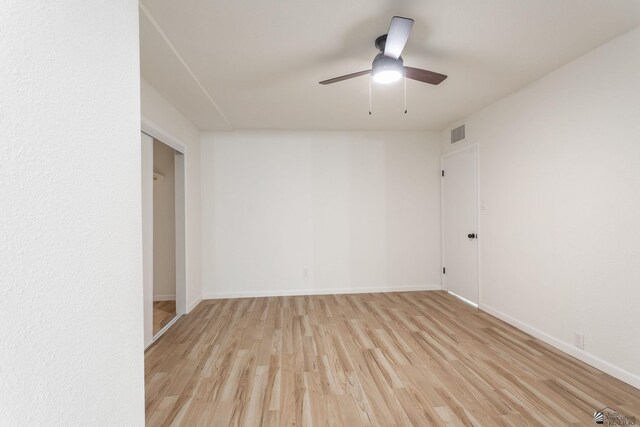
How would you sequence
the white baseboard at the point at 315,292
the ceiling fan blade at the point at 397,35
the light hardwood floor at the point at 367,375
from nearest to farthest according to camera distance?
the ceiling fan blade at the point at 397,35 < the light hardwood floor at the point at 367,375 < the white baseboard at the point at 315,292

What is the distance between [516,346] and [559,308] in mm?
523

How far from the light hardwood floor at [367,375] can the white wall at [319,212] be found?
992 mm

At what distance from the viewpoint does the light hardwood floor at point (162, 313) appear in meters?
3.14

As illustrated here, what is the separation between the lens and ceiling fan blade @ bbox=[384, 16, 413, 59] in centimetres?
163

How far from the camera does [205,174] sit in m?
4.15

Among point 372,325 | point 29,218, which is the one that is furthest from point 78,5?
point 372,325

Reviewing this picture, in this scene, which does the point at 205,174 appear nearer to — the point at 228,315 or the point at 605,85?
the point at 228,315

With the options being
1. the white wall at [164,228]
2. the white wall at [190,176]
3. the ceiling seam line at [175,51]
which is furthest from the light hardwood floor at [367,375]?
the ceiling seam line at [175,51]

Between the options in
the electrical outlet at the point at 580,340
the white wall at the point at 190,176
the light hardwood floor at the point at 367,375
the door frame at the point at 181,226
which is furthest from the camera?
the door frame at the point at 181,226

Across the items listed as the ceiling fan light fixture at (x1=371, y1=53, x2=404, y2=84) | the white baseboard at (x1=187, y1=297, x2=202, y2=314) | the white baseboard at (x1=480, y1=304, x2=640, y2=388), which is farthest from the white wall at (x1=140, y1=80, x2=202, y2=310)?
the white baseboard at (x1=480, y1=304, x2=640, y2=388)

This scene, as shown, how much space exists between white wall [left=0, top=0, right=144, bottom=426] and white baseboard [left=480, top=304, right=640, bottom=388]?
122 inches

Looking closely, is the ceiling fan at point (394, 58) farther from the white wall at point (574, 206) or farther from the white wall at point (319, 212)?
the white wall at point (319, 212)

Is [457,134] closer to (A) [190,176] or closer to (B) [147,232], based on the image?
(A) [190,176]

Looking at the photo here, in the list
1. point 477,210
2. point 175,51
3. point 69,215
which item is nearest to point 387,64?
point 175,51
